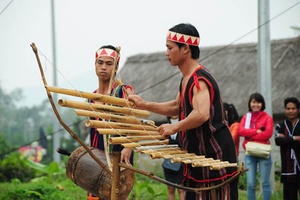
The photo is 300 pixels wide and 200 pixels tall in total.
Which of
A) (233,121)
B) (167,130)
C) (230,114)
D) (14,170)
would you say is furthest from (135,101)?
(14,170)

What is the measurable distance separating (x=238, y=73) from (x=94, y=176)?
13522 mm

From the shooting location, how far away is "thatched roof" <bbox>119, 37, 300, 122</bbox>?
1720 centimetres

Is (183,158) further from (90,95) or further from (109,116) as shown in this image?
(90,95)

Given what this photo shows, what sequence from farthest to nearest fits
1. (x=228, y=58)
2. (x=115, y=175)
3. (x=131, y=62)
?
(x=131, y=62)
(x=228, y=58)
(x=115, y=175)

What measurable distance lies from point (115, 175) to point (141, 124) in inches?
19.5

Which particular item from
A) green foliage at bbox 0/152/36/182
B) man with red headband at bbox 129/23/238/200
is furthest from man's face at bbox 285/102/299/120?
green foliage at bbox 0/152/36/182

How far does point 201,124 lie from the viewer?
204 inches

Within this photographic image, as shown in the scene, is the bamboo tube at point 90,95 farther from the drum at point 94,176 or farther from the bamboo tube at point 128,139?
the drum at point 94,176

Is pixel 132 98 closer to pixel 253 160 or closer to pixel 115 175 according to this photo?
pixel 115 175

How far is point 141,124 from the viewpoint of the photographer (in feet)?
17.6

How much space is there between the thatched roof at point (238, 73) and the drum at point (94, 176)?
399 inches

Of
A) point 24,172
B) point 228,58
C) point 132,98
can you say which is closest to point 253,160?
point 132,98

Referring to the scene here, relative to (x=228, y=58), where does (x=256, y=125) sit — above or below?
below

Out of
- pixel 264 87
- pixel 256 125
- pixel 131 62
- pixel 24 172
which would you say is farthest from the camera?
pixel 131 62
